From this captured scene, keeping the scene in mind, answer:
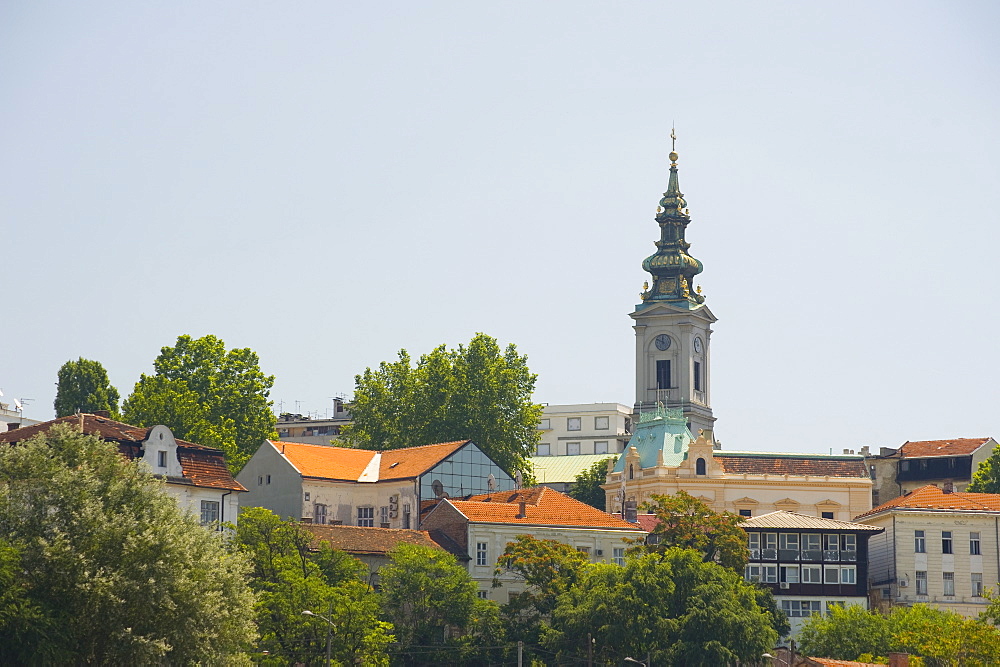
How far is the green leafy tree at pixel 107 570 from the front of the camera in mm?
64188

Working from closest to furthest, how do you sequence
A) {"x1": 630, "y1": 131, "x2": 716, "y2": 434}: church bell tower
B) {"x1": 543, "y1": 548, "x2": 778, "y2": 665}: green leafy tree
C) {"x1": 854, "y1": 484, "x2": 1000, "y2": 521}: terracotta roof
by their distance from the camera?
1. {"x1": 543, "y1": 548, "x2": 778, "y2": 665}: green leafy tree
2. {"x1": 854, "y1": 484, "x2": 1000, "y2": 521}: terracotta roof
3. {"x1": 630, "y1": 131, "x2": 716, "y2": 434}: church bell tower

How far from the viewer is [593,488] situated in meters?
144

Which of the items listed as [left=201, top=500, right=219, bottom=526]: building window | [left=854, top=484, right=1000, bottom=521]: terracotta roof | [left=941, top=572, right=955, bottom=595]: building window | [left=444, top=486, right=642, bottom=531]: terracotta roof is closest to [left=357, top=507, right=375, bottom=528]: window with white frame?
[left=444, top=486, right=642, bottom=531]: terracotta roof

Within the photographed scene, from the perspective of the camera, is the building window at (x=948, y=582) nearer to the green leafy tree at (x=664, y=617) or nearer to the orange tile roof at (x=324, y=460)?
the green leafy tree at (x=664, y=617)

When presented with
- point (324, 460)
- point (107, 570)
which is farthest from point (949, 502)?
point (107, 570)

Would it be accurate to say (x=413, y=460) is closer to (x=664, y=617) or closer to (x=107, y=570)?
(x=664, y=617)

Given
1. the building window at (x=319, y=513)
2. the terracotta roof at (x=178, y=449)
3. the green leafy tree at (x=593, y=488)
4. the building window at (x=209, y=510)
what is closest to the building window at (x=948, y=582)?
the building window at (x=319, y=513)

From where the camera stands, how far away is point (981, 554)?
108625 millimetres

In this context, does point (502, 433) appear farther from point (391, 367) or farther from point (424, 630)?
point (424, 630)

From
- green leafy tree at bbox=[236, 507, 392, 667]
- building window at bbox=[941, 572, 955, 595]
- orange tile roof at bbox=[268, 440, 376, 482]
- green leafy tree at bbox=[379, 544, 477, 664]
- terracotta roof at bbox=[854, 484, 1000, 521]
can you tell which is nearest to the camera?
green leafy tree at bbox=[236, 507, 392, 667]

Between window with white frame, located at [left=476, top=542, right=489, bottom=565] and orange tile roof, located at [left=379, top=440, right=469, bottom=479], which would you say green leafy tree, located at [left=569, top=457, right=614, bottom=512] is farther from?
window with white frame, located at [left=476, top=542, right=489, bottom=565]

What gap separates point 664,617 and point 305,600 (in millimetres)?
16674

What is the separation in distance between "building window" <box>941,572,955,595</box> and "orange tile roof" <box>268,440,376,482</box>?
33546 millimetres

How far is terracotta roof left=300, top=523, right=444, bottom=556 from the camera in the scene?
305 feet
